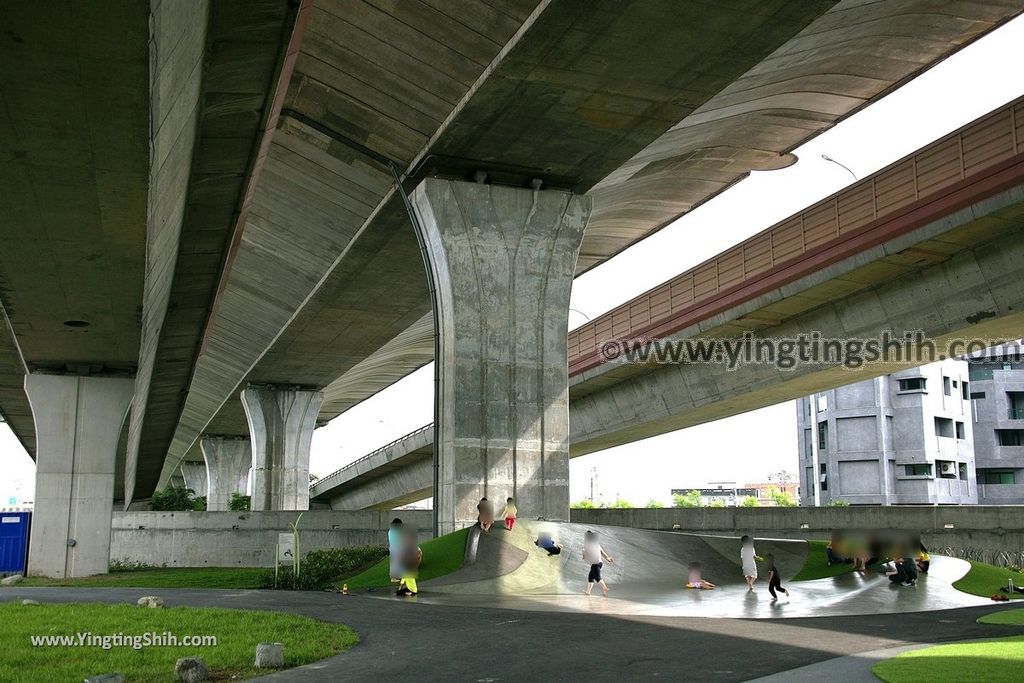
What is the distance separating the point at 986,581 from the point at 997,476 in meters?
66.8

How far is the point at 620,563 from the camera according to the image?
19.8 metres

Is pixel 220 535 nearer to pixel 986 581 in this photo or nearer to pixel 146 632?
pixel 146 632

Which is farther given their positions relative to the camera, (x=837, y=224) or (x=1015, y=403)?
(x=1015, y=403)

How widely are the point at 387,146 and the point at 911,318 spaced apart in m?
15.6

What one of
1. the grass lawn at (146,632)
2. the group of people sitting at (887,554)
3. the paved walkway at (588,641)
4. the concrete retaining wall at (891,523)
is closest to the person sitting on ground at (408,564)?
the paved walkway at (588,641)

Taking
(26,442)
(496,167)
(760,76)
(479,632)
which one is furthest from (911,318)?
(26,442)

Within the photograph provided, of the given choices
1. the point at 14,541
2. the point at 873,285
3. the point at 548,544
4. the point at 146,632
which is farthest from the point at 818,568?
the point at 14,541

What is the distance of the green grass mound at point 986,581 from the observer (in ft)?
59.2

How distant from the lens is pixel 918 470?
7444cm

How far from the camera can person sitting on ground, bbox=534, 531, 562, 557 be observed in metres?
19.4

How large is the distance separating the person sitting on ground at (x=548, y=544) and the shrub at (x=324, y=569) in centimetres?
509

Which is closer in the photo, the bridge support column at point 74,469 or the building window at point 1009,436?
the bridge support column at point 74,469

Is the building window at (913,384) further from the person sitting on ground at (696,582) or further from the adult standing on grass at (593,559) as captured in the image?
the adult standing on grass at (593,559)

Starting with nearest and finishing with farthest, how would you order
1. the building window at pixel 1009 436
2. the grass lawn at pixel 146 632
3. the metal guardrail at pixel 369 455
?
1. the grass lawn at pixel 146 632
2. the metal guardrail at pixel 369 455
3. the building window at pixel 1009 436
